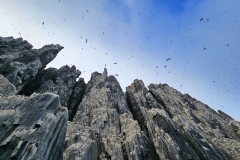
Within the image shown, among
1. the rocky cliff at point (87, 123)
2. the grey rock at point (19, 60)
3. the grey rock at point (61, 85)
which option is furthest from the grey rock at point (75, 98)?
the grey rock at point (19, 60)

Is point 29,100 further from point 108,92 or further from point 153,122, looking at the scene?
point 108,92

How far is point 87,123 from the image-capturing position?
45.9 metres

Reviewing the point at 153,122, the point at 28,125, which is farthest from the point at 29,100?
the point at 153,122

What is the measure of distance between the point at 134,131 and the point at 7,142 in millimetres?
26767

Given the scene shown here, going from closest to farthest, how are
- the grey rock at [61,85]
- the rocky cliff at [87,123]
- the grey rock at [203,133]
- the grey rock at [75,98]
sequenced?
the rocky cliff at [87,123]
the grey rock at [203,133]
the grey rock at [61,85]
the grey rock at [75,98]

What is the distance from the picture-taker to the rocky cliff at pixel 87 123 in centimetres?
1783

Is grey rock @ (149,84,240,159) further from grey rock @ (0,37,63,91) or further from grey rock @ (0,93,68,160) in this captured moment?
grey rock @ (0,37,63,91)

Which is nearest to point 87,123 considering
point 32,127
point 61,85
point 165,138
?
point 165,138

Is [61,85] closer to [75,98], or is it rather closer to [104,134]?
[75,98]

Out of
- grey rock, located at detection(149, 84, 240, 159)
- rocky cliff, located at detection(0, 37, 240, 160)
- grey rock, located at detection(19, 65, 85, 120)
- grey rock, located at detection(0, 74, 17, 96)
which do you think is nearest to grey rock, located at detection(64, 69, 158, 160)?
rocky cliff, located at detection(0, 37, 240, 160)

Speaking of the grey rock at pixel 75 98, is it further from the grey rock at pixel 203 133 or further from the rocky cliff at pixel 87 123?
the grey rock at pixel 203 133

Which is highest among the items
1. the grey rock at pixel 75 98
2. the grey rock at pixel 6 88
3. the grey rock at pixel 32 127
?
the grey rock at pixel 75 98

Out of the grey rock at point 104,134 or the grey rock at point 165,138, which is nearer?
the grey rock at point 104,134

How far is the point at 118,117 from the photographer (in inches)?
1984
